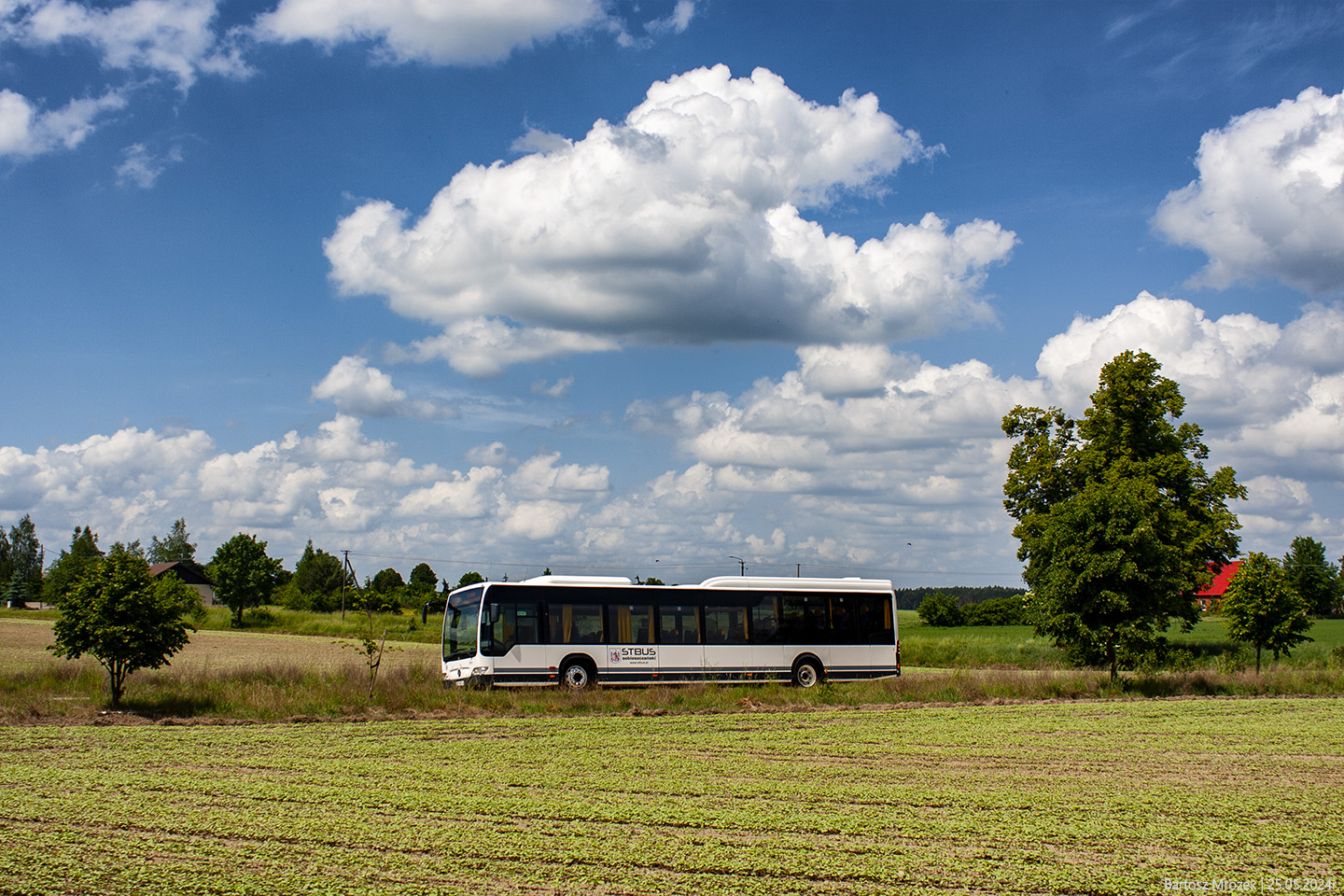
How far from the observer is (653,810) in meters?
9.10

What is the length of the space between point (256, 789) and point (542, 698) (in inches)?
375

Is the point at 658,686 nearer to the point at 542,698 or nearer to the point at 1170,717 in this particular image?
the point at 542,698

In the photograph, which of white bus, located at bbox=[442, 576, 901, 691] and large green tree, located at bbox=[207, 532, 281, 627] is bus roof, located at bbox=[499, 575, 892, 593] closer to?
white bus, located at bbox=[442, 576, 901, 691]

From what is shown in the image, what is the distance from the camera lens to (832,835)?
8.20m

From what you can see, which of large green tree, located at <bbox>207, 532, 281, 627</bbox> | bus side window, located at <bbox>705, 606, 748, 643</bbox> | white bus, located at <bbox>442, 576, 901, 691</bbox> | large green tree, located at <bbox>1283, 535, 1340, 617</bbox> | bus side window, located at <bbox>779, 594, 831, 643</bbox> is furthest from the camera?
large green tree, located at <bbox>1283, 535, 1340, 617</bbox>

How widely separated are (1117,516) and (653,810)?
17462 millimetres

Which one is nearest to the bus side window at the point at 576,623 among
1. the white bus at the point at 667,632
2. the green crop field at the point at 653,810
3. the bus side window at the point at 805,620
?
Result: the white bus at the point at 667,632

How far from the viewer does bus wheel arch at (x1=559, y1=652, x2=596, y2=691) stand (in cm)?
2094

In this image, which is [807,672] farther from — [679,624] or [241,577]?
[241,577]

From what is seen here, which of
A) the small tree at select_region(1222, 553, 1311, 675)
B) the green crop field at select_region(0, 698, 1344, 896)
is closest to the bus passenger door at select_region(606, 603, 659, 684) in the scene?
the green crop field at select_region(0, 698, 1344, 896)

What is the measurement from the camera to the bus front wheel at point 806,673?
23422 mm

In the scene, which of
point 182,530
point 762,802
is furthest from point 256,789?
point 182,530

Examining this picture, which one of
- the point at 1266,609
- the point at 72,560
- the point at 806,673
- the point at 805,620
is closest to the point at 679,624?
the point at 805,620

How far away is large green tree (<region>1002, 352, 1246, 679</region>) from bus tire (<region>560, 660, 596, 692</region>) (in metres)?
11.3
